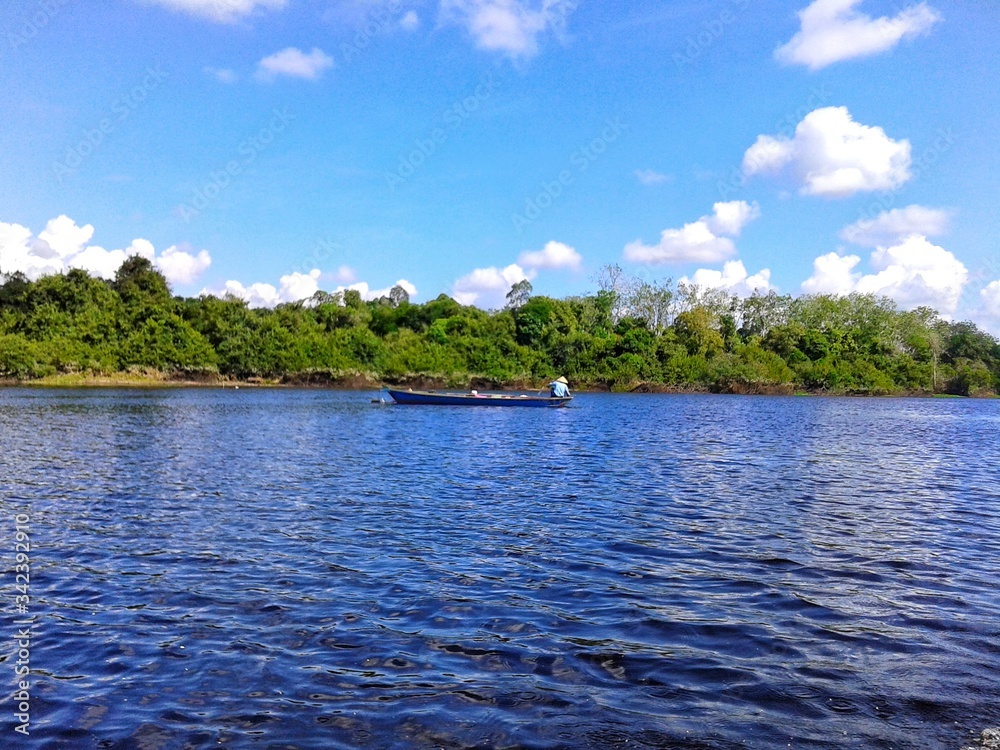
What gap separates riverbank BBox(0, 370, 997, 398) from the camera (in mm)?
86438

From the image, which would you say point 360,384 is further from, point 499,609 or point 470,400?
point 499,609

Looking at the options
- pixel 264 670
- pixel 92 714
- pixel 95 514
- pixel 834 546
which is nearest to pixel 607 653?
pixel 264 670

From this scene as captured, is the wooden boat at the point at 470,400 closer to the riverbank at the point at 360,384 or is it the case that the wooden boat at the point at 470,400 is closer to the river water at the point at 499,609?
the riverbank at the point at 360,384

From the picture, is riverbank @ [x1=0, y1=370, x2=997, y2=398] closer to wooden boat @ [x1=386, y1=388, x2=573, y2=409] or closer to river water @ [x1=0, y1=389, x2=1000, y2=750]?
wooden boat @ [x1=386, y1=388, x2=573, y2=409]

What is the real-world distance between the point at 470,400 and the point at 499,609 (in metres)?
50.6

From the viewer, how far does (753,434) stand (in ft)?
117

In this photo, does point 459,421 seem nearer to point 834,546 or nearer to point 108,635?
point 834,546

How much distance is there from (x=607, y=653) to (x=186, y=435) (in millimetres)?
27090

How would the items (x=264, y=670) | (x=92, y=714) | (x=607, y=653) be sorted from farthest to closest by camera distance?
(x=607, y=653) → (x=264, y=670) → (x=92, y=714)

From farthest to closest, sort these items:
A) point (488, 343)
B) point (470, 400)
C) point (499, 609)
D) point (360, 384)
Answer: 1. point (488, 343)
2. point (360, 384)
3. point (470, 400)
4. point (499, 609)

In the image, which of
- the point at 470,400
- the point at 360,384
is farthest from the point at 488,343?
the point at 470,400

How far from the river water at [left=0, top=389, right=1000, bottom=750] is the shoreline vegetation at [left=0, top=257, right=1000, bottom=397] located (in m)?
78.8

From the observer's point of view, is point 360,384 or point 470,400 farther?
point 360,384

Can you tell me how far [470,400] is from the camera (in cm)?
5928
